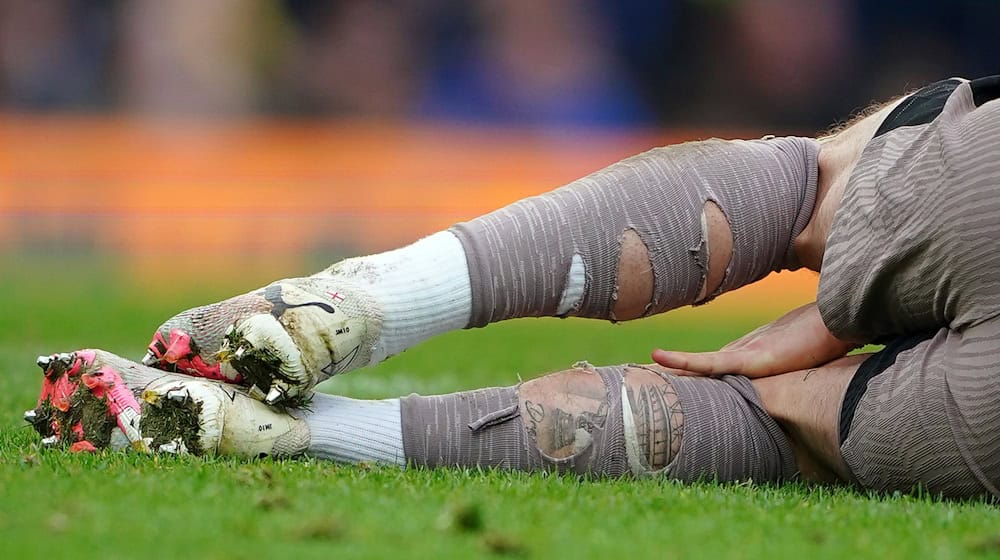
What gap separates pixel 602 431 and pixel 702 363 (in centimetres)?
20

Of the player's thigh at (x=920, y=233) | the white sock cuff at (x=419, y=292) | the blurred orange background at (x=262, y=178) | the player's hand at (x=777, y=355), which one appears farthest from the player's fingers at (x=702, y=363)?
the blurred orange background at (x=262, y=178)

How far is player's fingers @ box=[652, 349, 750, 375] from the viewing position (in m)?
1.79

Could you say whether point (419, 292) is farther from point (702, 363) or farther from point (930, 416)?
point (930, 416)

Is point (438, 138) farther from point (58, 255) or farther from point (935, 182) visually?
point (935, 182)

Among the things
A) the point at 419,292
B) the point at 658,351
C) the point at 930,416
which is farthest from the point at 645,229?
the point at 930,416

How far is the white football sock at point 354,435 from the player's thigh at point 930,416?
570mm

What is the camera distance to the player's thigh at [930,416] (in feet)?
4.88

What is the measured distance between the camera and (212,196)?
29.0 ft

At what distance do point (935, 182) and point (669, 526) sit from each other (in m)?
0.54

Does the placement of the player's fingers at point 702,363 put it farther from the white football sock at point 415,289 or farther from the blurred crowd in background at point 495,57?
the blurred crowd in background at point 495,57

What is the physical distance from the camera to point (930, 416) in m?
1.53

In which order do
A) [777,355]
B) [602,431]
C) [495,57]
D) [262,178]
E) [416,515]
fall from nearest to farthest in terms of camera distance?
[416,515], [602,431], [777,355], [262,178], [495,57]

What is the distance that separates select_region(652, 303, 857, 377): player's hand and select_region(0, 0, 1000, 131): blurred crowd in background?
755 cm

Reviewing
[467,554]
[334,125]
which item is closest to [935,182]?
[467,554]
